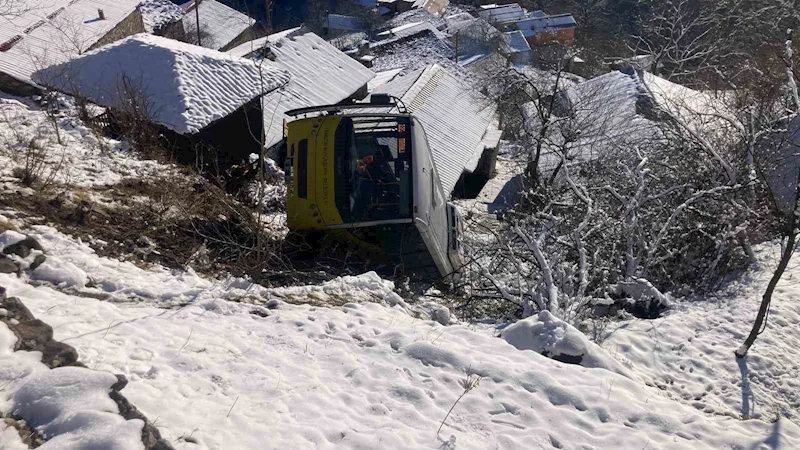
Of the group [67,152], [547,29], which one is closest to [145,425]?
[67,152]

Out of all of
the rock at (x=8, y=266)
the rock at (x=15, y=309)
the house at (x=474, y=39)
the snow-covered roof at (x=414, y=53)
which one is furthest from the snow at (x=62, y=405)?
the house at (x=474, y=39)

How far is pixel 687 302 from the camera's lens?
29.9 ft

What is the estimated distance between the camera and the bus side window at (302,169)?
8844 mm

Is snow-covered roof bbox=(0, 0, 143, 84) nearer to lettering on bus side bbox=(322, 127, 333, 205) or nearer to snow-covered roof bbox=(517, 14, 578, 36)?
lettering on bus side bbox=(322, 127, 333, 205)

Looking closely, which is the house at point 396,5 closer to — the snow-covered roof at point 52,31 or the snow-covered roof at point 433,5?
the snow-covered roof at point 433,5

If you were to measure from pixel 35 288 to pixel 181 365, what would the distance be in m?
1.85

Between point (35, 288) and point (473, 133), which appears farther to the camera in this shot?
point (473, 133)

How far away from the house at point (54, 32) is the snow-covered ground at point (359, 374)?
10159 millimetres

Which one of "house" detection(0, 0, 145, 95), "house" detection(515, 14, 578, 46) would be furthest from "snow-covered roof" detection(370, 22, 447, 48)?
"house" detection(0, 0, 145, 95)

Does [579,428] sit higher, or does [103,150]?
[103,150]

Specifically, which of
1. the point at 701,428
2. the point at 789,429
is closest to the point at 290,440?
the point at 701,428

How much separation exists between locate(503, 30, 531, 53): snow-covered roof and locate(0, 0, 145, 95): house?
2320 centimetres

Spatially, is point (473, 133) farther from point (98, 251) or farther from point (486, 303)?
point (98, 251)

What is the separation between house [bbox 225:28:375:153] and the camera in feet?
64.3
